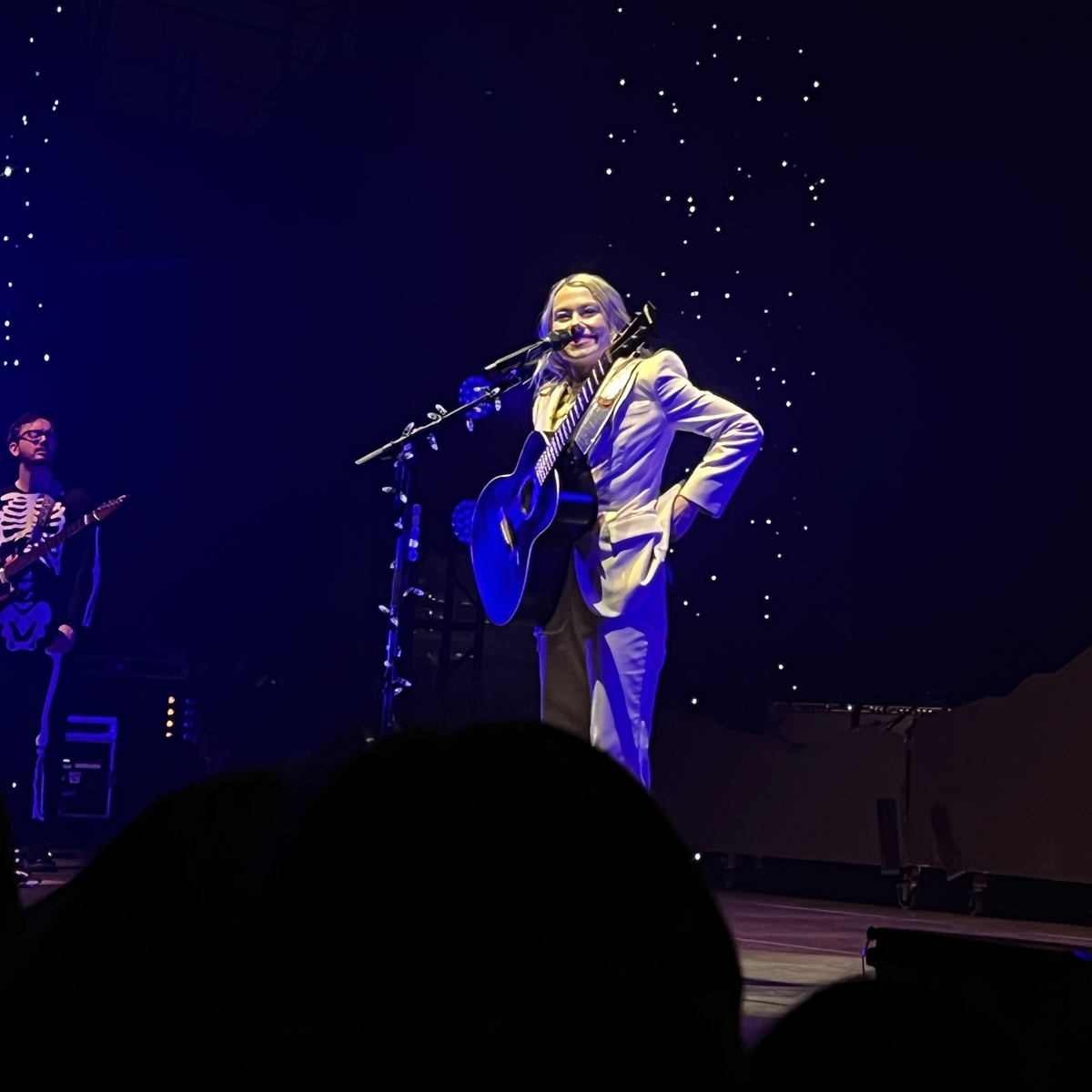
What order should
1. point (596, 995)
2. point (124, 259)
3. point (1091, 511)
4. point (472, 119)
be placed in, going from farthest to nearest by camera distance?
point (124, 259) < point (472, 119) < point (1091, 511) < point (596, 995)

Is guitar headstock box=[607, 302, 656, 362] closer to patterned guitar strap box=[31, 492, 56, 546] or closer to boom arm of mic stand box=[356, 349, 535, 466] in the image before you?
boom arm of mic stand box=[356, 349, 535, 466]

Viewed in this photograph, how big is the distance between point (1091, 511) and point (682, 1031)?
231 inches

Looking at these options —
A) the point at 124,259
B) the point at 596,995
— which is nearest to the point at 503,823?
the point at 596,995

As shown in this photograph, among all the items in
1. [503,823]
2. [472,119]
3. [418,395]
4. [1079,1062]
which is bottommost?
[1079,1062]

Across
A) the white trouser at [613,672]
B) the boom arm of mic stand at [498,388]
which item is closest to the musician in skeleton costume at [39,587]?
the boom arm of mic stand at [498,388]

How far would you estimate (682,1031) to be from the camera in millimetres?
621

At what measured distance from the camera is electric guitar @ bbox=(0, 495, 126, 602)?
7.33 meters

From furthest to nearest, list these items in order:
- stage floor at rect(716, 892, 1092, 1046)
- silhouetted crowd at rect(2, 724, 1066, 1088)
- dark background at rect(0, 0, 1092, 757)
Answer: dark background at rect(0, 0, 1092, 757) → stage floor at rect(716, 892, 1092, 1046) → silhouetted crowd at rect(2, 724, 1066, 1088)

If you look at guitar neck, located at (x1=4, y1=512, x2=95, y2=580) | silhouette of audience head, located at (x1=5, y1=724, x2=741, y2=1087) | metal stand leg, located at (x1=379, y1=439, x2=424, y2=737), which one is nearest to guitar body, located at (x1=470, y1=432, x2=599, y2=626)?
metal stand leg, located at (x1=379, y1=439, x2=424, y2=737)

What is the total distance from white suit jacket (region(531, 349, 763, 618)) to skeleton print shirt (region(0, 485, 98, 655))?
4.24 m

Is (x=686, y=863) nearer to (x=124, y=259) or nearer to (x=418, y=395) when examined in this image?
(x=418, y=395)

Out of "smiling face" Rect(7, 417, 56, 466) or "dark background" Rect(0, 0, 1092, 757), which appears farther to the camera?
"smiling face" Rect(7, 417, 56, 466)

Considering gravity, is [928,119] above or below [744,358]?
above

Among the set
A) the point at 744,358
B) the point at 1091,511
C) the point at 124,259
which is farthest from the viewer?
the point at 124,259
